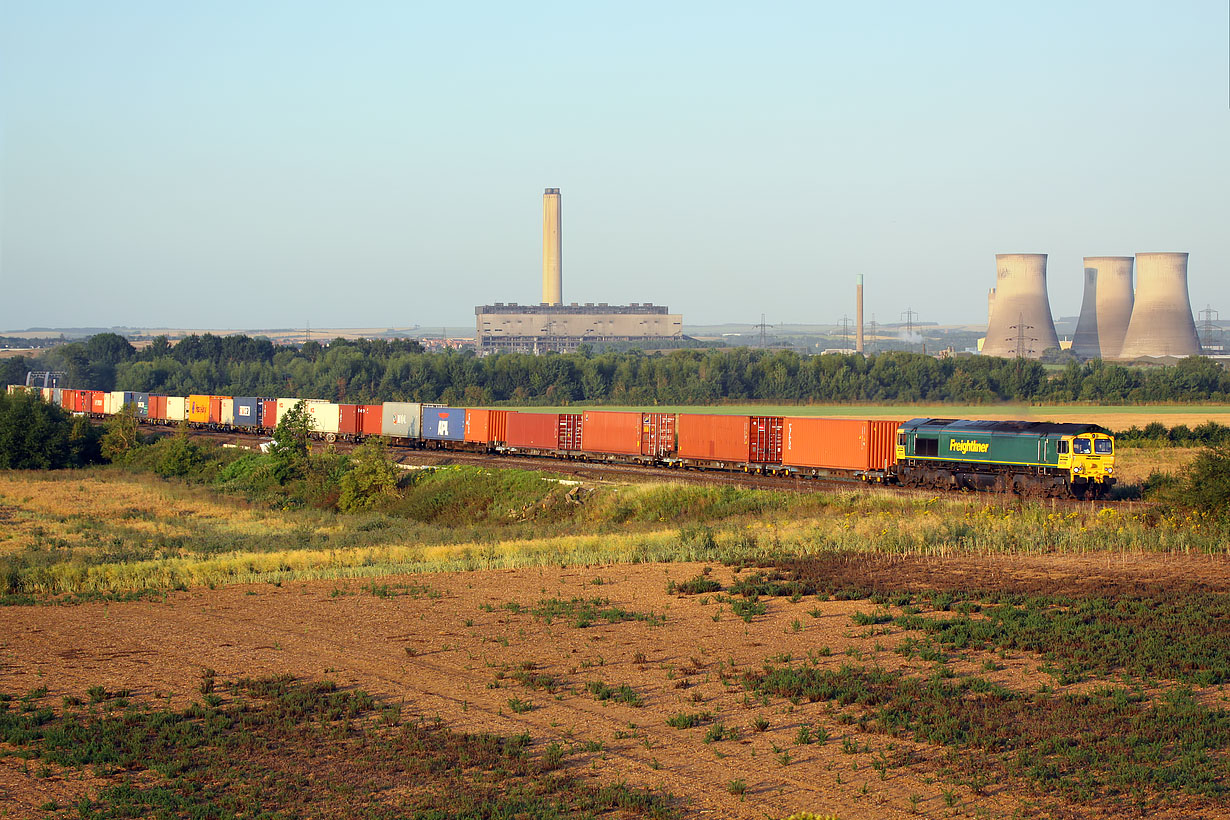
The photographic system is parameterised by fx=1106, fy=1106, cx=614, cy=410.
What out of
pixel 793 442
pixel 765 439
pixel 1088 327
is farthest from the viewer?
pixel 1088 327

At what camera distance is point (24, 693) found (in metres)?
17.8

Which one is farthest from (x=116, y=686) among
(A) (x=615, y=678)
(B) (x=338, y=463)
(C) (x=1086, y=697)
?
(B) (x=338, y=463)

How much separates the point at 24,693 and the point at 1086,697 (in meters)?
16.5

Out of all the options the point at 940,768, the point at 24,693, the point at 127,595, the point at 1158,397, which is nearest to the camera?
the point at 940,768

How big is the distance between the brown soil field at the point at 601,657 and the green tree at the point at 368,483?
2724 cm

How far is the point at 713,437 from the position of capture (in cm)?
5522

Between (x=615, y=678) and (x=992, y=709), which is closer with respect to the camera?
(x=992, y=709)

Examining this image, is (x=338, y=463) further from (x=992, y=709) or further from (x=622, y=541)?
(x=992, y=709)

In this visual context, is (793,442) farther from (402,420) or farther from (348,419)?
(348,419)

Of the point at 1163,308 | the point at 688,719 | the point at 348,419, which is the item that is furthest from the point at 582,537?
the point at 1163,308

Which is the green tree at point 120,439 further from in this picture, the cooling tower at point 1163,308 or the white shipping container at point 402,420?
the cooling tower at point 1163,308

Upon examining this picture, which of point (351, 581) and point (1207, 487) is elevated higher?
point (1207, 487)

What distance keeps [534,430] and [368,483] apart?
1247 cm

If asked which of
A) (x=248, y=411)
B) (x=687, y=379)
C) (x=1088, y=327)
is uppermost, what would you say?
(x=1088, y=327)
